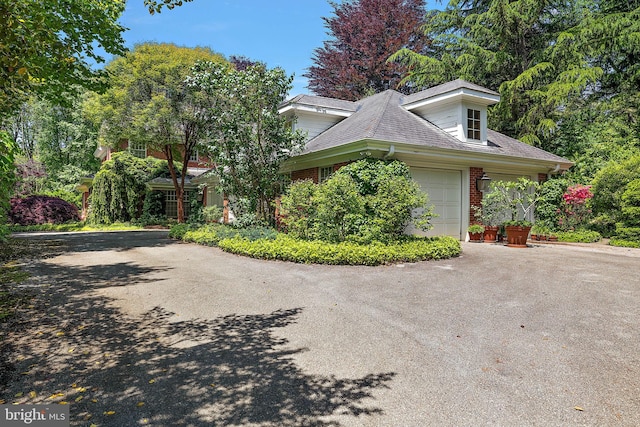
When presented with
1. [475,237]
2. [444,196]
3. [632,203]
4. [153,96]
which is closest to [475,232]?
[475,237]

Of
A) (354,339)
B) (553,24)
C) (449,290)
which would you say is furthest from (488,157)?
(553,24)

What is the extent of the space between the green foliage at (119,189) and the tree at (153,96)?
3964 millimetres

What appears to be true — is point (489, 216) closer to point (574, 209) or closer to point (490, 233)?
point (490, 233)

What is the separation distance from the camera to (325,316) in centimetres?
460

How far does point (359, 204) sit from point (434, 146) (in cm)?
324

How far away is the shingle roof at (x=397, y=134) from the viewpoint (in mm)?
10531

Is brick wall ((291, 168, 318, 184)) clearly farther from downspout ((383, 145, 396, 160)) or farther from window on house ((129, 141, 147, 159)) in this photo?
window on house ((129, 141, 147, 159))

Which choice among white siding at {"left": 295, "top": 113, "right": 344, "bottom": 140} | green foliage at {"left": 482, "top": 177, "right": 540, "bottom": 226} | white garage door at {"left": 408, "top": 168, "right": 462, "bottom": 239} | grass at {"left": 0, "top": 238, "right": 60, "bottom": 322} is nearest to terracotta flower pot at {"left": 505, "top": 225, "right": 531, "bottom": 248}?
green foliage at {"left": 482, "top": 177, "right": 540, "bottom": 226}

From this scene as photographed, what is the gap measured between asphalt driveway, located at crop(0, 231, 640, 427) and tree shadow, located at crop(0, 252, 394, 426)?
1 centimetres

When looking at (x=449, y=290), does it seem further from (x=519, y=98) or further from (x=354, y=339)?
(x=519, y=98)

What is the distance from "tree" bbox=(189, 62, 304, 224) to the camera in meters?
11.1

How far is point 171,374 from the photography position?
121 inches

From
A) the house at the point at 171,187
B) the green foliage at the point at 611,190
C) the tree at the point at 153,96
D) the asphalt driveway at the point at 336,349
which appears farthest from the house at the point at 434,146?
the house at the point at 171,187

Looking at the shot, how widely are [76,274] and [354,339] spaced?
20.0 ft
